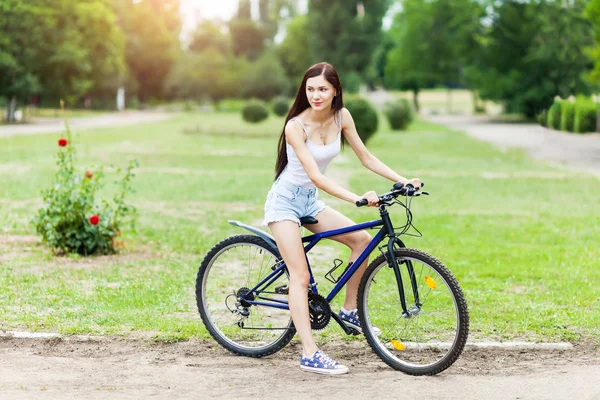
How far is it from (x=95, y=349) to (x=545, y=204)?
10.0 meters

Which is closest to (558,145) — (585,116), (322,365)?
(585,116)

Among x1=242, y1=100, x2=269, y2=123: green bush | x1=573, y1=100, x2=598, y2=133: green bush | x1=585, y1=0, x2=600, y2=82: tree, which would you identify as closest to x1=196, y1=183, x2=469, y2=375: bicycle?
x1=573, y1=100, x2=598, y2=133: green bush

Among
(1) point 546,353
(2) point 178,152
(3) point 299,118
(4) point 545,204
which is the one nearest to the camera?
(3) point 299,118

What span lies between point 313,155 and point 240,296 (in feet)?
3.80

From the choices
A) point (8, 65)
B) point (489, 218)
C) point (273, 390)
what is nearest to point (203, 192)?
point (489, 218)

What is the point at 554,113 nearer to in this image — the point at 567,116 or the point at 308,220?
the point at 567,116

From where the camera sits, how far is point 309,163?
5043 mm

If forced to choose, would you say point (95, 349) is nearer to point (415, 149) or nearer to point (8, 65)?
point (415, 149)

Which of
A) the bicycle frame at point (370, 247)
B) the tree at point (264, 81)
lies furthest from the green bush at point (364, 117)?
the tree at point (264, 81)

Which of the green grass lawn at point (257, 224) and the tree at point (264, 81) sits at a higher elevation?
the tree at point (264, 81)

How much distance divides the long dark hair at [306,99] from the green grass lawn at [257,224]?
4.61 ft

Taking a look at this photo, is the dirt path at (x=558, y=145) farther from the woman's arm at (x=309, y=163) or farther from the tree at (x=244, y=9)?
the tree at (x=244, y=9)

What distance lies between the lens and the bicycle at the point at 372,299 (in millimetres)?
5078

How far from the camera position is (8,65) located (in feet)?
151
